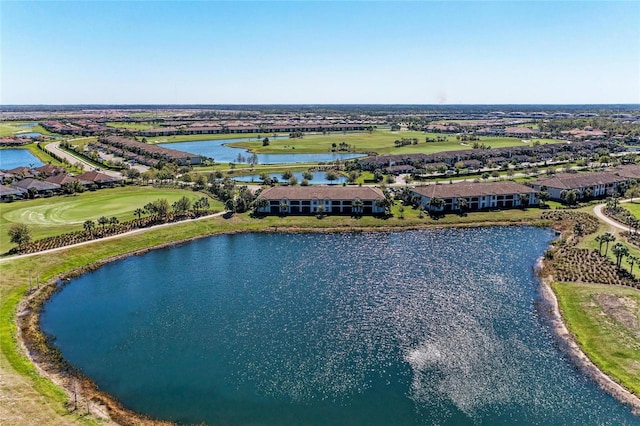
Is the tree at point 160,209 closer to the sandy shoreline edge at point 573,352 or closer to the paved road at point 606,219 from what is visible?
the sandy shoreline edge at point 573,352

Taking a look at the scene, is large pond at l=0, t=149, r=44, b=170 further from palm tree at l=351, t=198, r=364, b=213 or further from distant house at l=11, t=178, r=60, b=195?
palm tree at l=351, t=198, r=364, b=213

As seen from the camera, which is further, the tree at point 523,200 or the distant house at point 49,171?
the distant house at point 49,171

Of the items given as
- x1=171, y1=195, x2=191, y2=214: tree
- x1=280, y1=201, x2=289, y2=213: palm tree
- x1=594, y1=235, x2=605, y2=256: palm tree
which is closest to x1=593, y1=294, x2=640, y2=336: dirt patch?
x1=594, y1=235, x2=605, y2=256: palm tree

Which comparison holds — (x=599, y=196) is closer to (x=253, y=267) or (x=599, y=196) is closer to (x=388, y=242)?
(x=388, y=242)

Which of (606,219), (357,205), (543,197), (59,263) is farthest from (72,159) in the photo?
(606,219)

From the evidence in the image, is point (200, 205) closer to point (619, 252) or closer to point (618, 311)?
point (618, 311)

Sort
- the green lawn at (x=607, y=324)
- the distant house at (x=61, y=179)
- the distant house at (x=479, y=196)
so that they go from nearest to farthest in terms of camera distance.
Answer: the green lawn at (x=607, y=324)
the distant house at (x=479, y=196)
the distant house at (x=61, y=179)

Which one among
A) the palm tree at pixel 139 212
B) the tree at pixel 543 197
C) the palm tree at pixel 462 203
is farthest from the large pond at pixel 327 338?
the tree at pixel 543 197

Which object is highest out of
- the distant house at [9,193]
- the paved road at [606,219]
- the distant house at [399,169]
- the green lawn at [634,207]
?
the distant house at [399,169]
